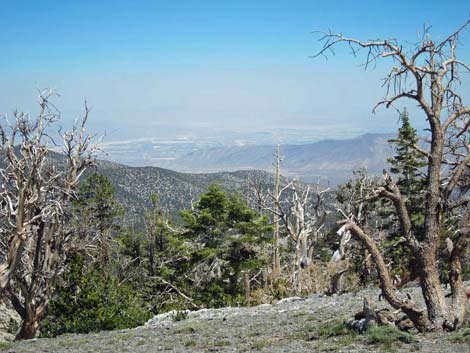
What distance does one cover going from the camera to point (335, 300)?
1716cm

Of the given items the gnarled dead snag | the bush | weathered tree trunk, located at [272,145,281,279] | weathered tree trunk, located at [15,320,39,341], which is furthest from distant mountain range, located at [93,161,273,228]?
the gnarled dead snag

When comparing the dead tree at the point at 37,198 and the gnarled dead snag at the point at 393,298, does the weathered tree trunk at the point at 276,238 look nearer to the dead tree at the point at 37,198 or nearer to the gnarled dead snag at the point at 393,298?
the dead tree at the point at 37,198

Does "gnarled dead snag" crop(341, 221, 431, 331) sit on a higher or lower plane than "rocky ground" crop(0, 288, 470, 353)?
higher

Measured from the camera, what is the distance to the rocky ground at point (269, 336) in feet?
33.5

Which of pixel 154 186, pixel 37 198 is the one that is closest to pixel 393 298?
pixel 37 198

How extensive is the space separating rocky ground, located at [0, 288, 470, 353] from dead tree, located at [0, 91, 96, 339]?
116 inches

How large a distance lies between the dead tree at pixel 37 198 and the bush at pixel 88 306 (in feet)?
2.14

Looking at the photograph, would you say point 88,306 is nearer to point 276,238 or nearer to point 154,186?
point 276,238

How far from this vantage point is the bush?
17.5m

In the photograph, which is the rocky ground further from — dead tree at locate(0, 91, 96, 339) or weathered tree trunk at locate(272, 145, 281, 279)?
weathered tree trunk at locate(272, 145, 281, 279)

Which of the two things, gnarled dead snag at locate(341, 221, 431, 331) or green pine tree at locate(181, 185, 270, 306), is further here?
green pine tree at locate(181, 185, 270, 306)

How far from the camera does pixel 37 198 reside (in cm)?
1472

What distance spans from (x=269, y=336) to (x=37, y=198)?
767 cm

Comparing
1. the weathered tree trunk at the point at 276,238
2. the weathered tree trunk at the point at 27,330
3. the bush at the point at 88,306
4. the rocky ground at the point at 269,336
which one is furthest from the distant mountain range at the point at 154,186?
the rocky ground at the point at 269,336
